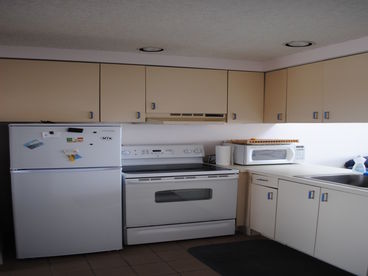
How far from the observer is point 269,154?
13.7 ft

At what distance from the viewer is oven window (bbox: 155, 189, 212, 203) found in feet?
11.8

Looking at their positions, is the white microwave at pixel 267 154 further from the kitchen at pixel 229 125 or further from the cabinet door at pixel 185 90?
the cabinet door at pixel 185 90

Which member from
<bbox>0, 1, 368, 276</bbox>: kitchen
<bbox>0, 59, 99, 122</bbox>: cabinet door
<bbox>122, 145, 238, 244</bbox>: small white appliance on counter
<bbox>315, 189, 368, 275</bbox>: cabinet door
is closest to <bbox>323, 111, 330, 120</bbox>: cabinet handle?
<bbox>0, 1, 368, 276</bbox>: kitchen

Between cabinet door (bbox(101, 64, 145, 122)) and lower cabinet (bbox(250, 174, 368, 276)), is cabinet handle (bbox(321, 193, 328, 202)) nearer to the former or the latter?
lower cabinet (bbox(250, 174, 368, 276))

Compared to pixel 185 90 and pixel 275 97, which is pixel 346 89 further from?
pixel 185 90

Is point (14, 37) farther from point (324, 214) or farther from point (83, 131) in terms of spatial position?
point (324, 214)

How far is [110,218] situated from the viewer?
336 cm

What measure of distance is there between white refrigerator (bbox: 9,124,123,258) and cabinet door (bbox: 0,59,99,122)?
380 millimetres

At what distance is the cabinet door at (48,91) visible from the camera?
3.39 meters

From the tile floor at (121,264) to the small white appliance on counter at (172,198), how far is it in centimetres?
18

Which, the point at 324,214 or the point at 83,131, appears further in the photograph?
the point at 83,131

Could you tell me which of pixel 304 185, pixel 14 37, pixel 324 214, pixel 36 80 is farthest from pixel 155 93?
pixel 324 214

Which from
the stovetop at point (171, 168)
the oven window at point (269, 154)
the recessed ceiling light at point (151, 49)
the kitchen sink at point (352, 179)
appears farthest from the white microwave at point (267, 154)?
the recessed ceiling light at point (151, 49)

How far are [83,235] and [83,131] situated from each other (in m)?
0.97
